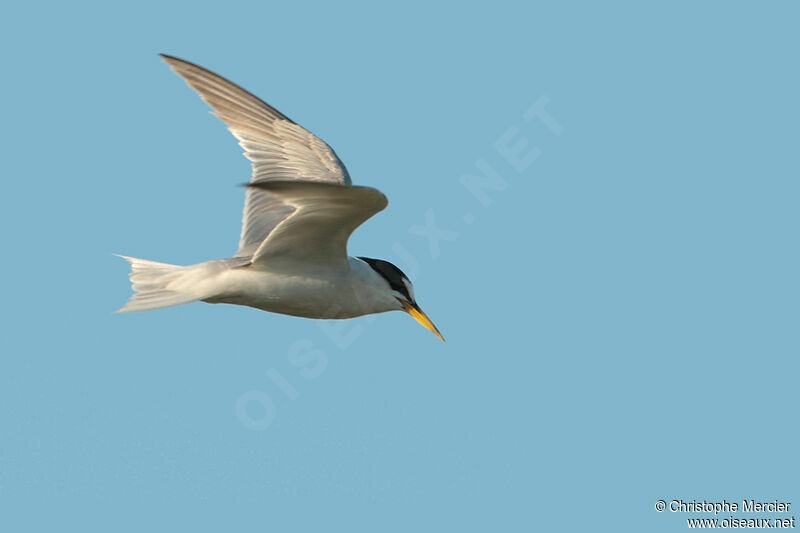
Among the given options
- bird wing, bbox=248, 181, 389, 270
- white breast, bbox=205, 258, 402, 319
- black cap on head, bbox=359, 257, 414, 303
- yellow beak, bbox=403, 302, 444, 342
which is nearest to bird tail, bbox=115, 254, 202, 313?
white breast, bbox=205, 258, 402, 319

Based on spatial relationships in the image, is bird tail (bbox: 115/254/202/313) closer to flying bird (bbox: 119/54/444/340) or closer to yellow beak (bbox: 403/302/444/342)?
flying bird (bbox: 119/54/444/340)

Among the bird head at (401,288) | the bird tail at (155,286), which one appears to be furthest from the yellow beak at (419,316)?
the bird tail at (155,286)

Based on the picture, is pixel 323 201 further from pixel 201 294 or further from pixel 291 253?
pixel 201 294

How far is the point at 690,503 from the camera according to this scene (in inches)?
291

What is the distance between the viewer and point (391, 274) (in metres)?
7.86

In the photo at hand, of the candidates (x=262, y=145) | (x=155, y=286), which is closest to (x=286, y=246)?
(x=155, y=286)

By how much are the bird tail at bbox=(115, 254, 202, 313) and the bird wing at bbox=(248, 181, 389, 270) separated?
0.61 meters

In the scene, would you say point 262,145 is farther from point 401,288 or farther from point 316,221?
point 316,221

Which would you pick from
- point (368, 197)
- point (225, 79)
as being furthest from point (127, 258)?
point (368, 197)

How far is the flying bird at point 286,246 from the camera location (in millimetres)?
6612

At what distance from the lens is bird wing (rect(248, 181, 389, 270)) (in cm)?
614

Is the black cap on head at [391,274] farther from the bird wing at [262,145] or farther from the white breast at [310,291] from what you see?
the bird wing at [262,145]

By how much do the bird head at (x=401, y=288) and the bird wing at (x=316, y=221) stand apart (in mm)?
517

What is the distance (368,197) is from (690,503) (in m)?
3.39
